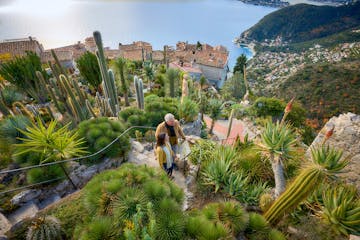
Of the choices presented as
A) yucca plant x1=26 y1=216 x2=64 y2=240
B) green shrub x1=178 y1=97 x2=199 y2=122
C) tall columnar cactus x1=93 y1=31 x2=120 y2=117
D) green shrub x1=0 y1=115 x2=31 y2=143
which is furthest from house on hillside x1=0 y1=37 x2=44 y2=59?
yucca plant x1=26 y1=216 x2=64 y2=240

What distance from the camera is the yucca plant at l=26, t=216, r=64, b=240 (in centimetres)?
314

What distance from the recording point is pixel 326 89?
1337 inches

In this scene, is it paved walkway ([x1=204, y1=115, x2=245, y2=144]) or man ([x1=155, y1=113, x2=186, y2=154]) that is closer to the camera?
man ([x1=155, y1=113, x2=186, y2=154])

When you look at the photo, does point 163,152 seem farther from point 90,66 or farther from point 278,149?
point 90,66

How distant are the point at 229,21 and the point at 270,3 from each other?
286 feet

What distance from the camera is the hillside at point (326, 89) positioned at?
94.6 ft

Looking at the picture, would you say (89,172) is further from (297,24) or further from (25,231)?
(297,24)

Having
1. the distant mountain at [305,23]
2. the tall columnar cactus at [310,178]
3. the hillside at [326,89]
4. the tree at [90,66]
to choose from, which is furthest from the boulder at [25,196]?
the distant mountain at [305,23]

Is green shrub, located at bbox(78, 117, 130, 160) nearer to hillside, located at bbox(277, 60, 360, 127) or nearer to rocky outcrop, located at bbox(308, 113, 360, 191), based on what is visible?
rocky outcrop, located at bbox(308, 113, 360, 191)

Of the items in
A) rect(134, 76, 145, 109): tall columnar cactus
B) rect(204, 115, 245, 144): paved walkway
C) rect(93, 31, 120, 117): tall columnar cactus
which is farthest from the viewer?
rect(204, 115, 245, 144): paved walkway

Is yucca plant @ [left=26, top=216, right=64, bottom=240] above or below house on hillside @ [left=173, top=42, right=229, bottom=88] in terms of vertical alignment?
above

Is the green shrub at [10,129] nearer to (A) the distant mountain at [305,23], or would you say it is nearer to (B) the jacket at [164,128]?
(B) the jacket at [164,128]

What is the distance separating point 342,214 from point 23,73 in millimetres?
14832

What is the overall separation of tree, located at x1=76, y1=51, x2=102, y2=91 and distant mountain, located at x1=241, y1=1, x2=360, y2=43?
89587mm
